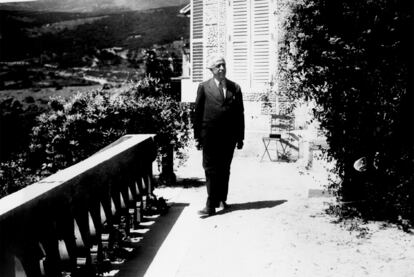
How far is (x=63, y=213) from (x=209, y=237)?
6.93ft

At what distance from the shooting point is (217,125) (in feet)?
20.2

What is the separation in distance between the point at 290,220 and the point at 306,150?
4.72 meters

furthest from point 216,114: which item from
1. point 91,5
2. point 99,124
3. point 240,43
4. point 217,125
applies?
point 91,5

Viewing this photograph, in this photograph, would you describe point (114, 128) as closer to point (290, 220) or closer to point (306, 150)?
point (290, 220)

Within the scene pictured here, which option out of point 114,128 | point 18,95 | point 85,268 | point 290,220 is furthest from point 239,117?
point 18,95

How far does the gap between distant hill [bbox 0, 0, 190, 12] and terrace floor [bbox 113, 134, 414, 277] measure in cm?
1529

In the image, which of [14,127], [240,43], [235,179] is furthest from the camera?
[240,43]

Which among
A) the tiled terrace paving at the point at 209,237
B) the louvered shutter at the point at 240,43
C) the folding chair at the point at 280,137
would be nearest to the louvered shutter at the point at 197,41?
the louvered shutter at the point at 240,43

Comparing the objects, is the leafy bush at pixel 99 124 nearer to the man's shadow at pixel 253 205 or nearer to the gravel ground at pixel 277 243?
the gravel ground at pixel 277 243

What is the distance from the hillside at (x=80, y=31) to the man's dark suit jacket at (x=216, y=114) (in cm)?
1464

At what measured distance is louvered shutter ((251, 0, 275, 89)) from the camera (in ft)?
41.4

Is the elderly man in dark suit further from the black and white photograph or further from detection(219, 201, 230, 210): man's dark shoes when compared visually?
detection(219, 201, 230, 210): man's dark shoes

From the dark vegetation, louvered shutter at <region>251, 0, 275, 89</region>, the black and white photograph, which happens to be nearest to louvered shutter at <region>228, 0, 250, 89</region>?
louvered shutter at <region>251, 0, 275, 89</region>

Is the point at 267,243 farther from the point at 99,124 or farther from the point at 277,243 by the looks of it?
the point at 99,124
